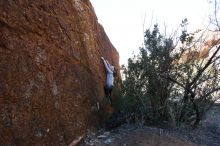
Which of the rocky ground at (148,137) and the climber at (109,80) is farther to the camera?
the climber at (109,80)

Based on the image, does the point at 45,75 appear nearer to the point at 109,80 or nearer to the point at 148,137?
the point at 148,137

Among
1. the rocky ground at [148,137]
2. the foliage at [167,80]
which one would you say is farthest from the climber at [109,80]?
the rocky ground at [148,137]

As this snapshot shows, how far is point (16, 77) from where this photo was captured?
7.89 m

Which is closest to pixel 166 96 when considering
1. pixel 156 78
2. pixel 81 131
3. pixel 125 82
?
pixel 156 78

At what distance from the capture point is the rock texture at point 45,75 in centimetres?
769

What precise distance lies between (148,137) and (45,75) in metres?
3.35

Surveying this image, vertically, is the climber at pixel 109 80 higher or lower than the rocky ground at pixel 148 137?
higher

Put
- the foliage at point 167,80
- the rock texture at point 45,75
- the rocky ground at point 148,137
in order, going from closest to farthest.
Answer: the rock texture at point 45,75 < the rocky ground at point 148,137 < the foliage at point 167,80

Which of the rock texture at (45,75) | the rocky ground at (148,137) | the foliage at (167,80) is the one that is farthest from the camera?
the foliage at (167,80)

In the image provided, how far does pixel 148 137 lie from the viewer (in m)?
10.4

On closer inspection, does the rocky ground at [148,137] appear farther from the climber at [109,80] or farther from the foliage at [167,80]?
the climber at [109,80]

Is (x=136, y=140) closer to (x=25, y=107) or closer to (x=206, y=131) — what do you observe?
(x=25, y=107)

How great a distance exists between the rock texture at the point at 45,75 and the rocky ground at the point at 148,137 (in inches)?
16.9

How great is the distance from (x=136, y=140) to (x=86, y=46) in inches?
138
